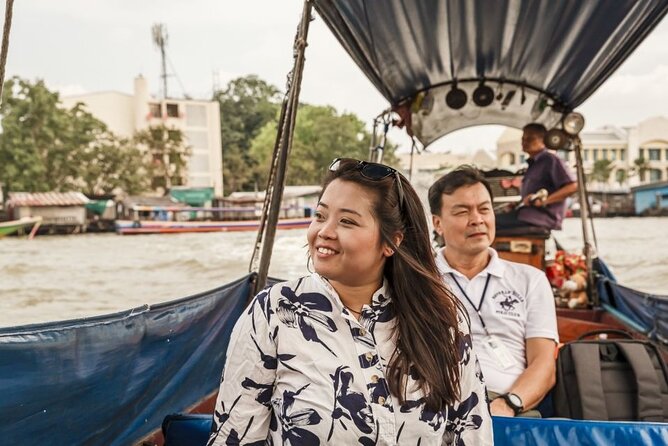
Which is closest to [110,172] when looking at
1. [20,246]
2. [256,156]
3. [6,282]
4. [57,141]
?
[57,141]

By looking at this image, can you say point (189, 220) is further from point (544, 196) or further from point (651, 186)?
point (544, 196)

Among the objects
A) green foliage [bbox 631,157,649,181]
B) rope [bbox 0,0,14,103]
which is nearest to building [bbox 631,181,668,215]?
green foliage [bbox 631,157,649,181]

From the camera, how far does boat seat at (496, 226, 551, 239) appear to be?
A: 5.01m

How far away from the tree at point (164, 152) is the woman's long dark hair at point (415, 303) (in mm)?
44605

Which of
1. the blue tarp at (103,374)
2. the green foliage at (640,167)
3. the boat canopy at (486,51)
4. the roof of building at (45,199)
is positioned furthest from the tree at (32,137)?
the green foliage at (640,167)

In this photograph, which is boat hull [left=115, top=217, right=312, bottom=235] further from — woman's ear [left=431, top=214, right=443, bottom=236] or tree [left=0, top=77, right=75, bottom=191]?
woman's ear [left=431, top=214, right=443, bottom=236]

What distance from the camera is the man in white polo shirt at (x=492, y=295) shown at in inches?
95.2

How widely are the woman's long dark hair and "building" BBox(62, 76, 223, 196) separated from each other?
157 feet

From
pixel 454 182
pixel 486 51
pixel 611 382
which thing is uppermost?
pixel 486 51

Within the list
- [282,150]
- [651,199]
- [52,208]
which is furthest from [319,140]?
[282,150]

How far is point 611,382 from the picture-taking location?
2.32 metres

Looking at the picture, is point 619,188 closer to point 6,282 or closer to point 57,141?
point 57,141

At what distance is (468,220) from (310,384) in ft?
4.59

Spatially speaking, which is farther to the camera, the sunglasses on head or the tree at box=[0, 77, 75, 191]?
the tree at box=[0, 77, 75, 191]
